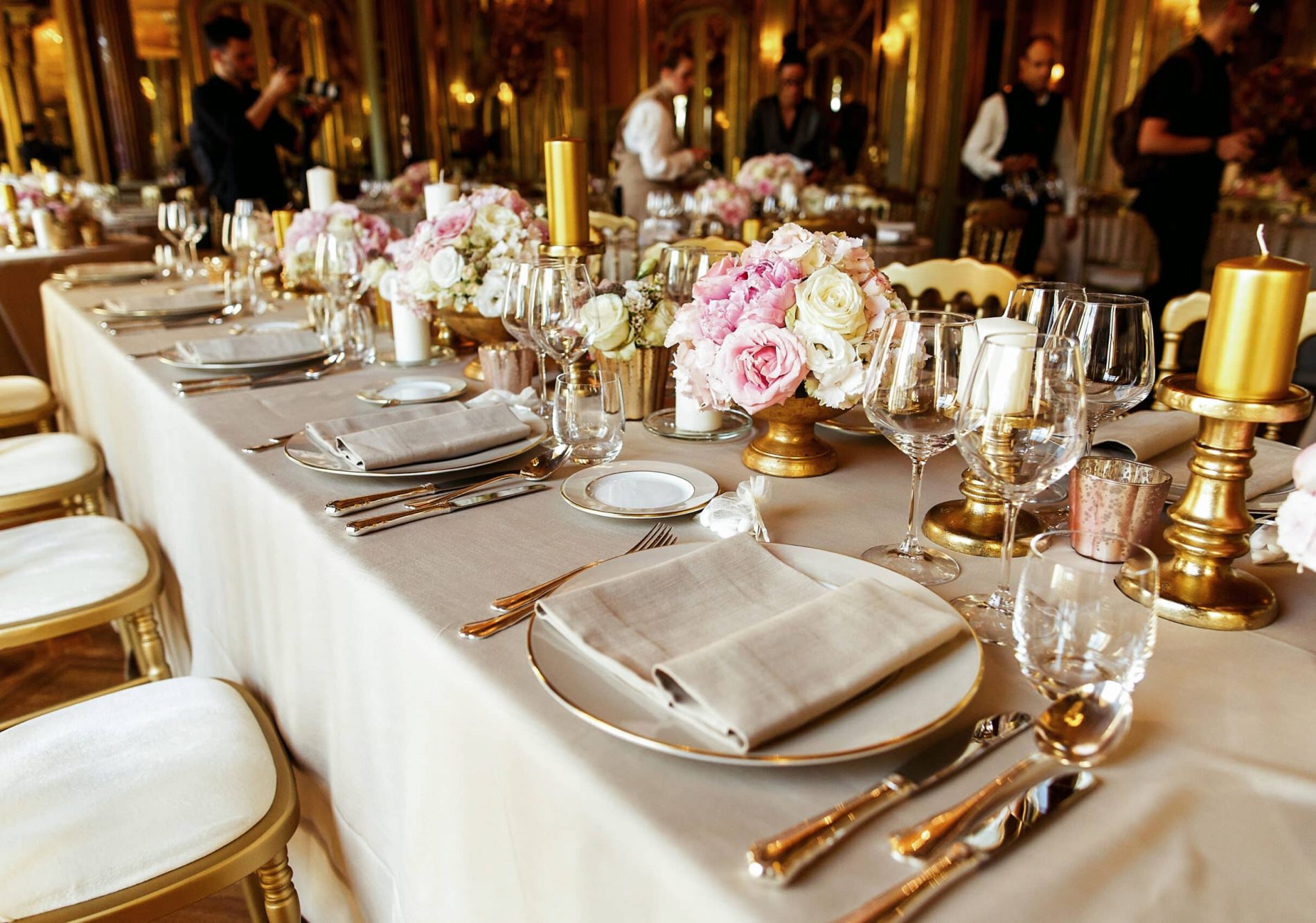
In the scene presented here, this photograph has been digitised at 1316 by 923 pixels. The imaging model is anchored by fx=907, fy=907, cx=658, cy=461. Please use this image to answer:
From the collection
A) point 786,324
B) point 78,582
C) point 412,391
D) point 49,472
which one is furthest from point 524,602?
point 49,472

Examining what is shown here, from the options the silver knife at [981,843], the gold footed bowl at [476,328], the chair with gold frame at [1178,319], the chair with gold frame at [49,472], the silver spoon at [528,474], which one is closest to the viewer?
the silver knife at [981,843]

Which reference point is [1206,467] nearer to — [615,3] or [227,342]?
[227,342]

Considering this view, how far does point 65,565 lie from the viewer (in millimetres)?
1629

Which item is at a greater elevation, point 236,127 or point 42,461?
point 236,127

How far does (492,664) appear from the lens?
2.50 ft

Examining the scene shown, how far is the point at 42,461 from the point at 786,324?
1.93 m

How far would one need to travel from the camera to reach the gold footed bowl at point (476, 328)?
5.58ft

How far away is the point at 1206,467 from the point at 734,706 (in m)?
0.55

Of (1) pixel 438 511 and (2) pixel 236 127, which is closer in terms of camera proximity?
(1) pixel 438 511

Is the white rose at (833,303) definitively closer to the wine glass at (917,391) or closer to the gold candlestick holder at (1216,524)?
the wine glass at (917,391)

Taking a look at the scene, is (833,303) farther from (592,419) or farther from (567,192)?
(567,192)

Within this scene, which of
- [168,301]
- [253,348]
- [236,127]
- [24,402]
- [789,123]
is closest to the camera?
[253,348]

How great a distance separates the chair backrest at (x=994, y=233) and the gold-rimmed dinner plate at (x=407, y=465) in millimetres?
3581

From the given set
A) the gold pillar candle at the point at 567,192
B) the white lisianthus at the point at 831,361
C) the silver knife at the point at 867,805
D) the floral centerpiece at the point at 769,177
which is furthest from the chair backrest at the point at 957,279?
the floral centerpiece at the point at 769,177
